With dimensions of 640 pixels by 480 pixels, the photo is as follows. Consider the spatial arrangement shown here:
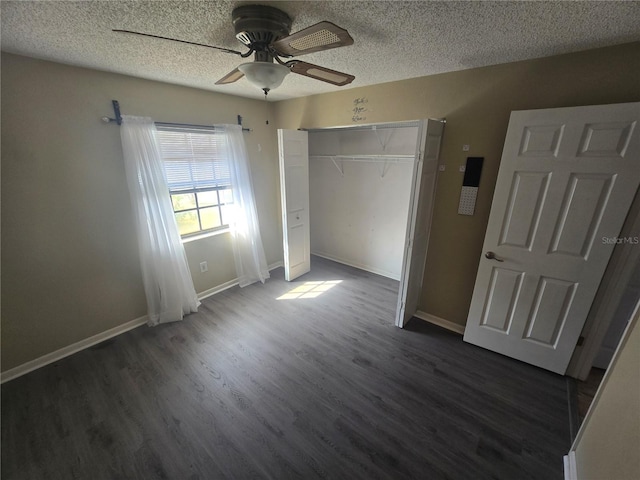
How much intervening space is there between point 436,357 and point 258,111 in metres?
3.51

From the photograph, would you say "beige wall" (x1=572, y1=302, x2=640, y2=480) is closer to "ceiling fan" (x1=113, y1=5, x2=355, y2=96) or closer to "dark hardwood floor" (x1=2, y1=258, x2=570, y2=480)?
"dark hardwood floor" (x1=2, y1=258, x2=570, y2=480)

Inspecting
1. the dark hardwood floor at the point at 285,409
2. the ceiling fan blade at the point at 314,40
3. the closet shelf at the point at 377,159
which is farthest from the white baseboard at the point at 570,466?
the closet shelf at the point at 377,159

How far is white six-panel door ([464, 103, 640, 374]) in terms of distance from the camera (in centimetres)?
164

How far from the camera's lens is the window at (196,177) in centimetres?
273

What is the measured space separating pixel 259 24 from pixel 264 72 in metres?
0.21

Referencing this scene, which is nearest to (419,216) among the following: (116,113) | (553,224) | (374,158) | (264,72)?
(553,224)

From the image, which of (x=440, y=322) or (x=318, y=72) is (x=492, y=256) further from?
(x=318, y=72)

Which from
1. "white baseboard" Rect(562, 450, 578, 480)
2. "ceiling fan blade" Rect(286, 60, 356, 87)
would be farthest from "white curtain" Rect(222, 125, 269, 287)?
"white baseboard" Rect(562, 450, 578, 480)

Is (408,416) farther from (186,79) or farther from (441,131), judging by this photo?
(186,79)

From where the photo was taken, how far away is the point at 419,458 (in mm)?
1535

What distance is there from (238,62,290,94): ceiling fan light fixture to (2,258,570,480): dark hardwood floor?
2.10 m

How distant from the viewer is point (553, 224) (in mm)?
1887

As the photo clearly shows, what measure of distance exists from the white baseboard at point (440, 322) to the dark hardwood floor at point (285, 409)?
121 millimetres

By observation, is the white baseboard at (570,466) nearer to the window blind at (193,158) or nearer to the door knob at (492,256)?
the door knob at (492,256)
